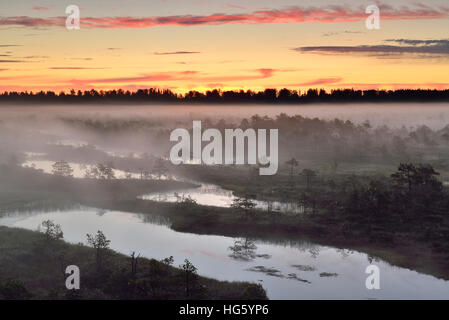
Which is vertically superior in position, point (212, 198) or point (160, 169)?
point (160, 169)

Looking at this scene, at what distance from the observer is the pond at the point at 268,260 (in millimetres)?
47625

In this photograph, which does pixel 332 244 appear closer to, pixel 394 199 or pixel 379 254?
pixel 379 254

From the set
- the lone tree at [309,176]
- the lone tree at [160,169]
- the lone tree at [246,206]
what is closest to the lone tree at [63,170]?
the lone tree at [160,169]

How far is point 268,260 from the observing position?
5659 cm

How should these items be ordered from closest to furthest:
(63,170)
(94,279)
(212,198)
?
(94,279)
(212,198)
(63,170)

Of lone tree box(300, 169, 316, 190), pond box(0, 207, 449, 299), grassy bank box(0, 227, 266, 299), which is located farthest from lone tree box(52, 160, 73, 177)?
lone tree box(300, 169, 316, 190)

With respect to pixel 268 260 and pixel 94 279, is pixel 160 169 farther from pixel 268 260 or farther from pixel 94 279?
pixel 94 279

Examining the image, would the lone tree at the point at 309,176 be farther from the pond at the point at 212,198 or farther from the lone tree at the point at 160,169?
the lone tree at the point at 160,169

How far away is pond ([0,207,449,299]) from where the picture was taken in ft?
156

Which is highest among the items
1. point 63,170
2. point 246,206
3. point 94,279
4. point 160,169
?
point 160,169

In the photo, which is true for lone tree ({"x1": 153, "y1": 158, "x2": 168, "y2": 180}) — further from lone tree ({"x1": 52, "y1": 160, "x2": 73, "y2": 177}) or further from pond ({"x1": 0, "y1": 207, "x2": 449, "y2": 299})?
pond ({"x1": 0, "y1": 207, "x2": 449, "y2": 299})

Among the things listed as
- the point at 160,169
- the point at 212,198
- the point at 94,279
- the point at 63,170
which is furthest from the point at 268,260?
the point at 63,170

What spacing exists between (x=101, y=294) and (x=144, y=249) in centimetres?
1716
